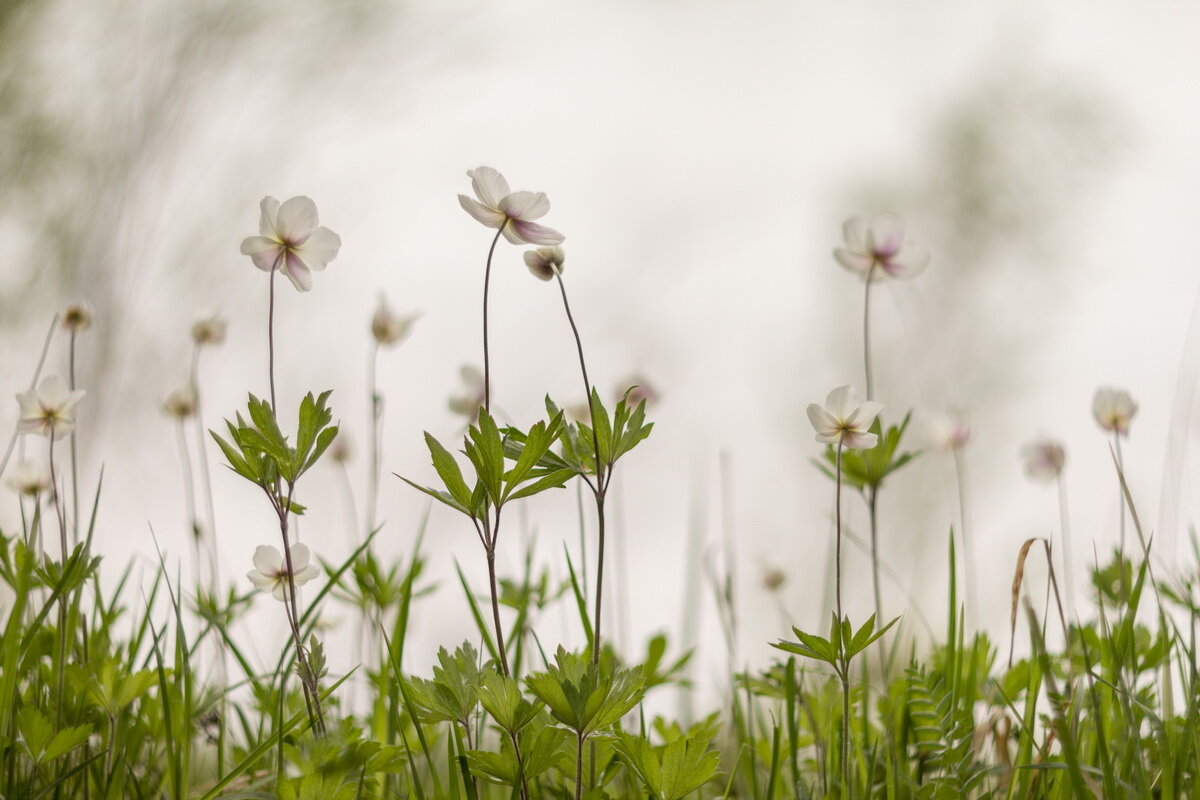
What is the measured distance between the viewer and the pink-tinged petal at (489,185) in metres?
0.75

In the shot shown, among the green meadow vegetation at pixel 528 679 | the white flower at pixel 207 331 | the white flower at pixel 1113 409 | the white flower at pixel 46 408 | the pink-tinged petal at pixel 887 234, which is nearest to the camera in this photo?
the green meadow vegetation at pixel 528 679

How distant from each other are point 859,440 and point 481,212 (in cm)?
38

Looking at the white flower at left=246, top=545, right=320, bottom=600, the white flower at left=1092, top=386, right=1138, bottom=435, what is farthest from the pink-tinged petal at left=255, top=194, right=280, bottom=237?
the white flower at left=1092, top=386, right=1138, bottom=435

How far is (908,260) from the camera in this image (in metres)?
1.16

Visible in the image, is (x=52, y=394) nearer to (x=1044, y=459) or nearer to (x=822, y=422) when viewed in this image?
(x=822, y=422)

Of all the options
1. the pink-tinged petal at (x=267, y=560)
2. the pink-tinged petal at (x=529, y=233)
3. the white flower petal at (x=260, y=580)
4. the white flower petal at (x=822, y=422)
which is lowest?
the white flower petal at (x=260, y=580)

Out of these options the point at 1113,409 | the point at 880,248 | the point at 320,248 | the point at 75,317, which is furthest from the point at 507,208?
the point at 1113,409

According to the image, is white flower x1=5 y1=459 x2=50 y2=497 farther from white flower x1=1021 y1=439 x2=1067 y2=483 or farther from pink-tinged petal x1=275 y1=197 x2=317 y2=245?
white flower x1=1021 y1=439 x2=1067 y2=483

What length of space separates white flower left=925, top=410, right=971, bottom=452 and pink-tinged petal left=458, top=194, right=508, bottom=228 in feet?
3.35

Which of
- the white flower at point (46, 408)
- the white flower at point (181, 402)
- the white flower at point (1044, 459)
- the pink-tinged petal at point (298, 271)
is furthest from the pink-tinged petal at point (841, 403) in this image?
the white flower at point (181, 402)

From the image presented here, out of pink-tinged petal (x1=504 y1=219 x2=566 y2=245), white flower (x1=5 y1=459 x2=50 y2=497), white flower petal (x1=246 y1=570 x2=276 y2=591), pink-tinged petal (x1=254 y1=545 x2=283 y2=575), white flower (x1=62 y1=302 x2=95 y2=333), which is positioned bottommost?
white flower petal (x1=246 y1=570 x2=276 y2=591)

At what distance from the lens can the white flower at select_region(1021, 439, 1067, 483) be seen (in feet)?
4.61

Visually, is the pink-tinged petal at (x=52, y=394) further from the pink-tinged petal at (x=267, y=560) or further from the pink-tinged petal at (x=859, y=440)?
the pink-tinged petal at (x=859, y=440)

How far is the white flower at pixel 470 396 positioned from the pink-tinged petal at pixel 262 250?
0.34 m
